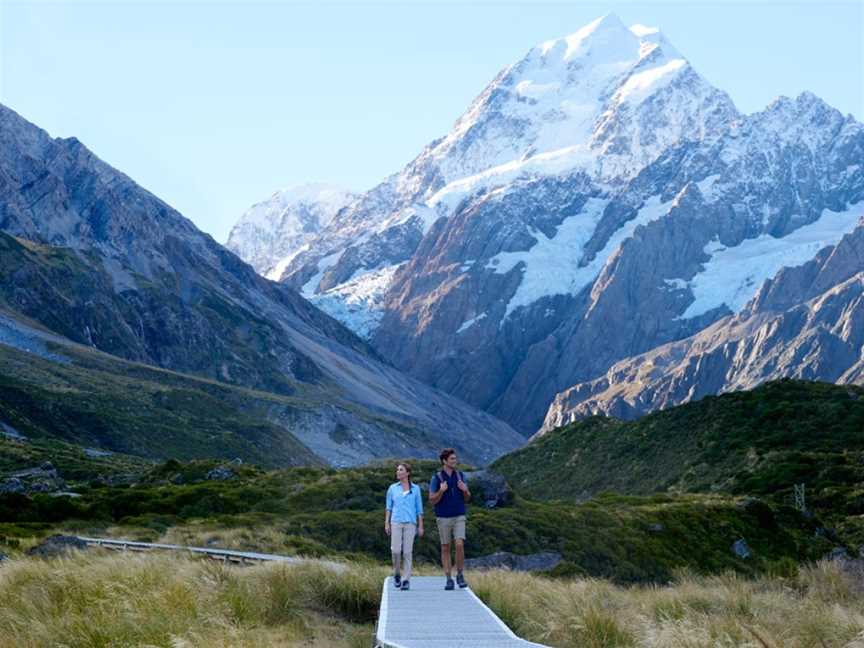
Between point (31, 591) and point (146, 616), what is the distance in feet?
12.9

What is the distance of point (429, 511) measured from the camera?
52281 millimetres

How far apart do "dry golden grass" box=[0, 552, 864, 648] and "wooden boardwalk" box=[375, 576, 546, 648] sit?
646 mm

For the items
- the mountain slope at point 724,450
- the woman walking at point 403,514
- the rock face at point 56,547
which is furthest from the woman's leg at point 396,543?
the mountain slope at point 724,450

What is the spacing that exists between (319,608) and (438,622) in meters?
3.87

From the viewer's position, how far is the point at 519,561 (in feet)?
149

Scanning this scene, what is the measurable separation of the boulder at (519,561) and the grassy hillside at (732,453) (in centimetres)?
2516

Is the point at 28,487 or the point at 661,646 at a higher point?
the point at 661,646

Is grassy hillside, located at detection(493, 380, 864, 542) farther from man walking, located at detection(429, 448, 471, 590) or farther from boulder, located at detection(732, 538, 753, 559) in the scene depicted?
man walking, located at detection(429, 448, 471, 590)

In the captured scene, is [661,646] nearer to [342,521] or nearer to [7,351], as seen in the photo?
[342,521]

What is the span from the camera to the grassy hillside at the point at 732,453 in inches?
2810

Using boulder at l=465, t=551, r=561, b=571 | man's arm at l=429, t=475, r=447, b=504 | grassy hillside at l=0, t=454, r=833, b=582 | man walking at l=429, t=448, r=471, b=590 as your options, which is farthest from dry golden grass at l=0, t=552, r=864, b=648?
boulder at l=465, t=551, r=561, b=571

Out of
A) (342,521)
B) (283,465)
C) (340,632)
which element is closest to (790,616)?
(340,632)

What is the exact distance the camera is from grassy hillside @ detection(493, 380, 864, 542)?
7138cm

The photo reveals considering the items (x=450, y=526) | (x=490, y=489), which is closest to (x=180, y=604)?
(x=450, y=526)
